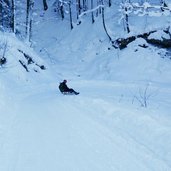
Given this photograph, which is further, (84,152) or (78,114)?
(78,114)

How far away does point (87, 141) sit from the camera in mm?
9891

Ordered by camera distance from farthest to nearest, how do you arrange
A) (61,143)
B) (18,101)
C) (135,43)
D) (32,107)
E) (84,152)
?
(135,43) → (18,101) → (32,107) → (61,143) → (84,152)

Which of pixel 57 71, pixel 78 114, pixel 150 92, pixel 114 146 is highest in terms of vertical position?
pixel 114 146

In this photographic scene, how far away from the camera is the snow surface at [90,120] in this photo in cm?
844

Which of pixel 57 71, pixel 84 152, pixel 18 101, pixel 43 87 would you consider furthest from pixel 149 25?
pixel 84 152

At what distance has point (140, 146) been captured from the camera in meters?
9.17

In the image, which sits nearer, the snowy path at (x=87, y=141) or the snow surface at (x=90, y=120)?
the snowy path at (x=87, y=141)

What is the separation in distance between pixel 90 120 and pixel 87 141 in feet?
8.52

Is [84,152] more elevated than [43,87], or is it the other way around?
[84,152]

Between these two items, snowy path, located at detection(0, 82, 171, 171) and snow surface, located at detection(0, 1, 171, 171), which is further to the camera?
snow surface, located at detection(0, 1, 171, 171)

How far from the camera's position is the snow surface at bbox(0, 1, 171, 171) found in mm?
8438

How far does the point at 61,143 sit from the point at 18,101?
29.3ft

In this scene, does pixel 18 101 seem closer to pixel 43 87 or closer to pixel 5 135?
pixel 43 87

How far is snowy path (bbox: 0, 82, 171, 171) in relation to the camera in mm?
8188
